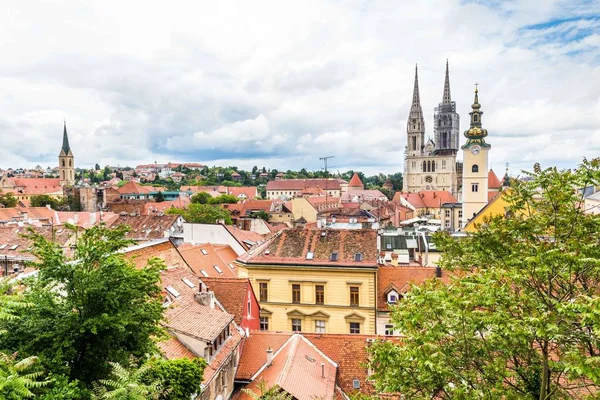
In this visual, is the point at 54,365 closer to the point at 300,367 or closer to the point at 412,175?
the point at 300,367

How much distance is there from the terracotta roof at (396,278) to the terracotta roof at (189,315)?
486 inches

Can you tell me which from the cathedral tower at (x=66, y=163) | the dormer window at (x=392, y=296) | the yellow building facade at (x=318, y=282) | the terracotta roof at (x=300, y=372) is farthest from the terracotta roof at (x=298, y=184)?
the terracotta roof at (x=300, y=372)

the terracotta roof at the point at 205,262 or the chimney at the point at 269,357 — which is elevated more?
the terracotta roof at the point at 205,262

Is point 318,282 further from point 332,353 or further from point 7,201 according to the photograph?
point 7,201

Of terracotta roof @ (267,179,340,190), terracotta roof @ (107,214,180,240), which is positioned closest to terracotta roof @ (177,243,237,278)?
terracotta roof @ (107,214,180,240)

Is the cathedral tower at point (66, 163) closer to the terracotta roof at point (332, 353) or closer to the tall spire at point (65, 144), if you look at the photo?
the tall spire at point (65, 144)

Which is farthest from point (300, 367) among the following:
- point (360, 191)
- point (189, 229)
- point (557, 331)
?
point (360, 191)

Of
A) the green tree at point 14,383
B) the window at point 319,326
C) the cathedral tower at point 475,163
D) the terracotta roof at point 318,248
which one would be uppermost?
the cathedral tower at point 475,163

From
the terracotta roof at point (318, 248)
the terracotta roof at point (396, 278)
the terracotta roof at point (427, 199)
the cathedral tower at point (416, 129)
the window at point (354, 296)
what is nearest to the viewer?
the terracotta roof at point (396, 278)

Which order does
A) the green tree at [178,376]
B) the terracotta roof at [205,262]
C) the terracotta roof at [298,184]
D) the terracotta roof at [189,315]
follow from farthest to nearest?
the terracotta roof at [298,184]
the terracotta roof at [205,262]
the terracotta roof at [189,315]
the green tree at [178,376]

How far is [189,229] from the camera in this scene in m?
44.8

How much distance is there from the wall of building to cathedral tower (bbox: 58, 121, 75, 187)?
496 ft

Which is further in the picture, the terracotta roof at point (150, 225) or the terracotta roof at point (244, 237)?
the terracotta roof at point (150, 225)

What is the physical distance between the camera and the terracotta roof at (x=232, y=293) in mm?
22953
